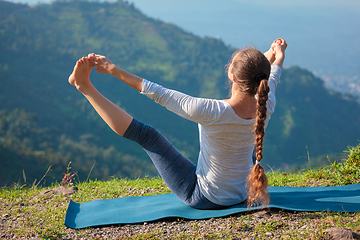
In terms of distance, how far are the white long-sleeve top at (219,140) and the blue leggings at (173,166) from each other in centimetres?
7

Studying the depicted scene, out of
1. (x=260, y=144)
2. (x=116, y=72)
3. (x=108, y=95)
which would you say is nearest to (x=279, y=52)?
(x=260, y=144)

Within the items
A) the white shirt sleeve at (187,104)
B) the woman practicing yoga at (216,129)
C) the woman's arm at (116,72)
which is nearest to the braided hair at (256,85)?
the woman practicing yoga at (216,129)

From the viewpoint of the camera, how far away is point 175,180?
196 centimetres

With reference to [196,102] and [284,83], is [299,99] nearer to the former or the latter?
[284,83]

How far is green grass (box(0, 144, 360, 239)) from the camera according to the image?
166 centimetres

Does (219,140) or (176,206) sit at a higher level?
(219,140)

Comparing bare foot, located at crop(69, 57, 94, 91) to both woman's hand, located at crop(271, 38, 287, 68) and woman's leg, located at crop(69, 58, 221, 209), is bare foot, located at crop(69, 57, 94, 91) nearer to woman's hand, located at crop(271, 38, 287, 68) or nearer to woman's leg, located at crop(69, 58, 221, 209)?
woman's leg, located at crop(69, 58, 221, 209)

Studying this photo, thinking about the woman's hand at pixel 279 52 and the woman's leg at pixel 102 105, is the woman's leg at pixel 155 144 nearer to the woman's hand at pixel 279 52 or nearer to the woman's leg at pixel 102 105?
the woman's leg at pixel 102 105

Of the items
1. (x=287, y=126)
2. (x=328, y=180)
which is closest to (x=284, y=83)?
(x=287, y=126)

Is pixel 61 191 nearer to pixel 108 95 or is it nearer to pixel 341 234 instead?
pixel 341 234

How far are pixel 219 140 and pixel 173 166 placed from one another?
15.8 inches

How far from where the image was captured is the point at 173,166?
194 centimetres

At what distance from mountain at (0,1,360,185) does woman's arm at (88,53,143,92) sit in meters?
27.9

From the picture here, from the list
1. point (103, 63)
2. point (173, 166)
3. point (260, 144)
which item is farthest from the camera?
point (173, 166)
